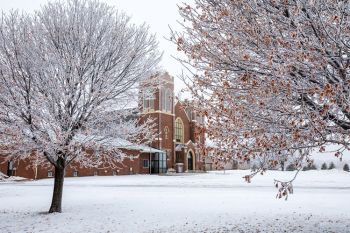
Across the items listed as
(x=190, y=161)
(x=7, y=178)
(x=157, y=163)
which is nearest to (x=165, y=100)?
(x=157, y=163)

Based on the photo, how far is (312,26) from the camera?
484cm

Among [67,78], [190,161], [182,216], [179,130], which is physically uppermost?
[179,130]

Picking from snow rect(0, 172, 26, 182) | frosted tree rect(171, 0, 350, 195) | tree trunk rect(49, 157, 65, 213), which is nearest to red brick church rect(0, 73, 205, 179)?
snow rect(0, 172, 26, 182)

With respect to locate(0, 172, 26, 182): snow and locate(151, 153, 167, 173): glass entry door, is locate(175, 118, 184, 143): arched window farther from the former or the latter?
locate(0, 172, 26, 182): snow

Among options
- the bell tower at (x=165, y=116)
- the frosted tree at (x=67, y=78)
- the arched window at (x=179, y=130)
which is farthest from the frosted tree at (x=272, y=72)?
the arched window at (x=179, y=130)

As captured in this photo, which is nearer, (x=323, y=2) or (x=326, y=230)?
(x=323, y=2)

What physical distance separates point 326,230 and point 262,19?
19.7ft

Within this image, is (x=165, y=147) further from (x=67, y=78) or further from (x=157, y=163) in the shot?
(x=67, y=78)

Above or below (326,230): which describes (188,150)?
above

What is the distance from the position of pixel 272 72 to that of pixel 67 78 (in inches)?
311

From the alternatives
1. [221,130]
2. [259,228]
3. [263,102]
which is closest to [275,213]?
[259,228]

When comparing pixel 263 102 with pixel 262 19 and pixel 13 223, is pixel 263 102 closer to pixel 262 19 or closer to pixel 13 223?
pixel 262 19

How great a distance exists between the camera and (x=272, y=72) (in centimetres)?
499

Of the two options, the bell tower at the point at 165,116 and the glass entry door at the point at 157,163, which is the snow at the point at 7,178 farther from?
the glass entry door at the point at 157,163
